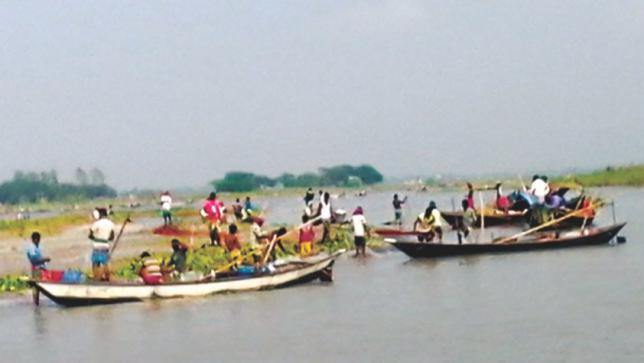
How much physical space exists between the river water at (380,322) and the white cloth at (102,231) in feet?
4.79

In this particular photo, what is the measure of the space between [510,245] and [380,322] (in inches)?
420

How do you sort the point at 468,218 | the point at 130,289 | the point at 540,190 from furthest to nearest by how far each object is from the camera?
the point at 468,218 → the point at 540,190 → the point at 130,289

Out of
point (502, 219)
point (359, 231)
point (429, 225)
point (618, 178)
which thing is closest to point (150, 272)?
point (359, 231)

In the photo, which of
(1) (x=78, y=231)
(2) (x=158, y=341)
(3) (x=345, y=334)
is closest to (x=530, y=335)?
(3) (x=345, y=334)

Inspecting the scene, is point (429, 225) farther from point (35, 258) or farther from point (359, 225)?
point (35, 258)

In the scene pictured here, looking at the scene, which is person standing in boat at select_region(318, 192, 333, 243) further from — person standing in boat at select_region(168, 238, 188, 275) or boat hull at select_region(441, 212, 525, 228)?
person standing in boat at select_region(168, 238, 188, 275)

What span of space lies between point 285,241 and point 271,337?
45.2ft

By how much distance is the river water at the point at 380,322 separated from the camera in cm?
1630

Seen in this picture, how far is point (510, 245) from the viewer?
28.8 meters

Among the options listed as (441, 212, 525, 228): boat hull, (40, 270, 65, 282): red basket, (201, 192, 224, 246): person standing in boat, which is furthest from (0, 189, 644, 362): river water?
(441, 212, 525, 228): boat hull

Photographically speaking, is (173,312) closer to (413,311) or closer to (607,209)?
(413,311)

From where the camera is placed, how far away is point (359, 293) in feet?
75.2

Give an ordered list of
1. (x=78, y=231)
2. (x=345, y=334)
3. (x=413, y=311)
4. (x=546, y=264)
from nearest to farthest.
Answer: (x=345, y=334), (x=413, y=311), (x=546, y=264), (x=78, y=231)

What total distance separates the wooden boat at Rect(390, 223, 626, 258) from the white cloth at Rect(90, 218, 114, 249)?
27.6 ft
